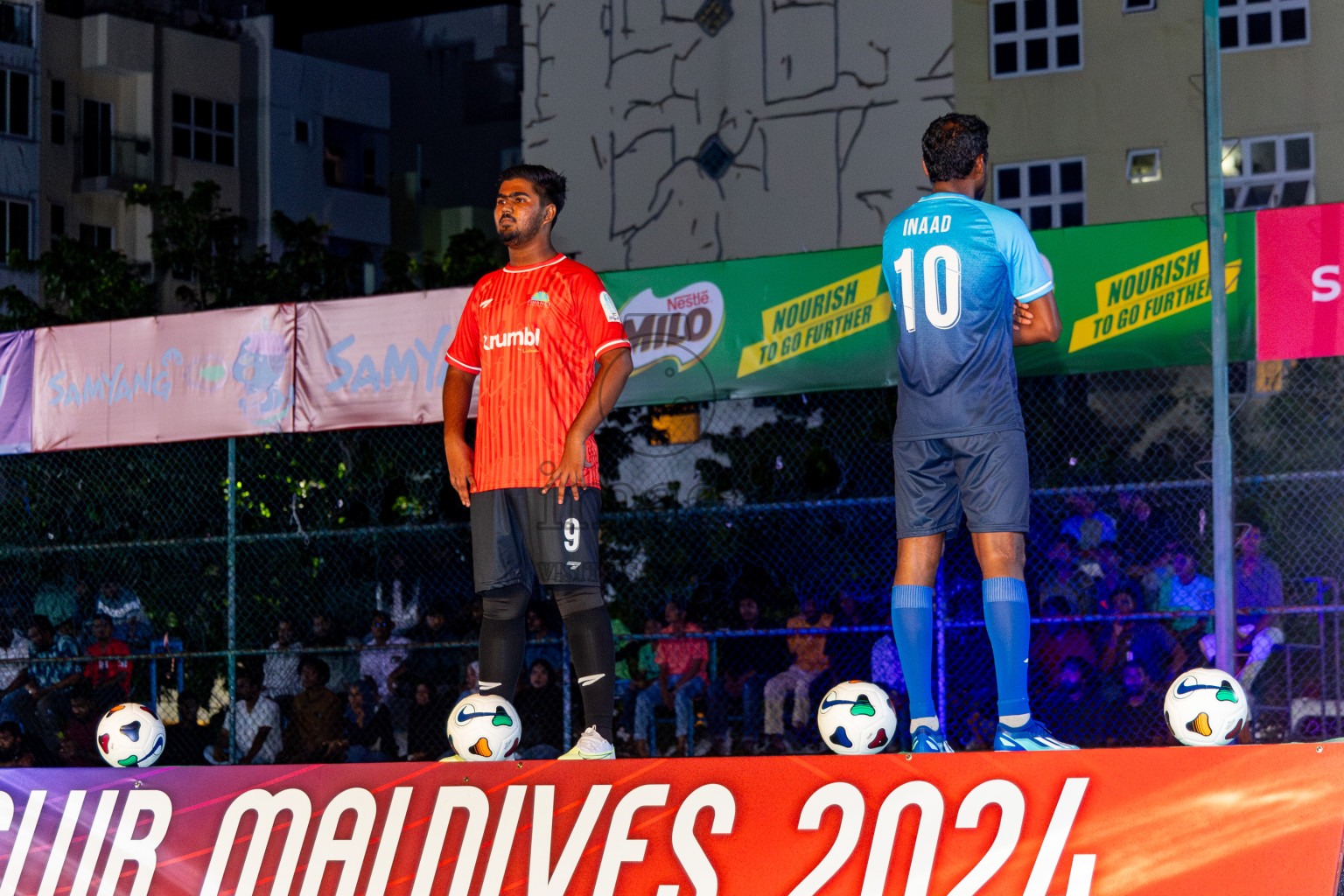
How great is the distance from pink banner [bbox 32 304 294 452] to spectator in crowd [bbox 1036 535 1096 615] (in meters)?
4.44

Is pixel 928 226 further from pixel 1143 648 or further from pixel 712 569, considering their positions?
pixel 712 569

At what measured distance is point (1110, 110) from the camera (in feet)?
59.1

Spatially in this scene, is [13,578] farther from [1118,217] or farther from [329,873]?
[1118,217]

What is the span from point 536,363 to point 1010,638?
1883mm

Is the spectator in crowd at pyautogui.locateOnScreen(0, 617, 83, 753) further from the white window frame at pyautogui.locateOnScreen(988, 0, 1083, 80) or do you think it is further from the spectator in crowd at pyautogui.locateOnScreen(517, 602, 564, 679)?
the white window frame at pyautogui.locateOnScreen(988, 0, 1083, 80)

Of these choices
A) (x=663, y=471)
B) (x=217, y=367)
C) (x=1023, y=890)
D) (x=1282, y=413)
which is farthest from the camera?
(x=663, y=471)

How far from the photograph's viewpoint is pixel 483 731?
5246 mm

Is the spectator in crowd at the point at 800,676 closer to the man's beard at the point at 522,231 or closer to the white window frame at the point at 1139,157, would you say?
the man's beard at the point at 522,231

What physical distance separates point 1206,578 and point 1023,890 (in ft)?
18.3

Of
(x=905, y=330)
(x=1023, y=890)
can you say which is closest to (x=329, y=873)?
(x=1023, y=890)

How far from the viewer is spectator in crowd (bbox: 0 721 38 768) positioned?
10070 millimetres

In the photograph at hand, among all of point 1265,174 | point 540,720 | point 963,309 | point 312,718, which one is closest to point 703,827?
Answer: point 963,309

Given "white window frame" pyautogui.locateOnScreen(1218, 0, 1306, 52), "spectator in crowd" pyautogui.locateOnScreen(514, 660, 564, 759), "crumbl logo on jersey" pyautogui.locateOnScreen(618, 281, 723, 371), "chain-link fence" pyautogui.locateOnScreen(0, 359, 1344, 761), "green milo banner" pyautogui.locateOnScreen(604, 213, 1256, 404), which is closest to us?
"green milo banner" pyautogui.locateOnScreen(604, 213, 1256, 404)

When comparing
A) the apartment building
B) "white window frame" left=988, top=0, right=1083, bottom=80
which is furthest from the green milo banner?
"white window frame" left=988, top=0, right=1083, bottom=80
